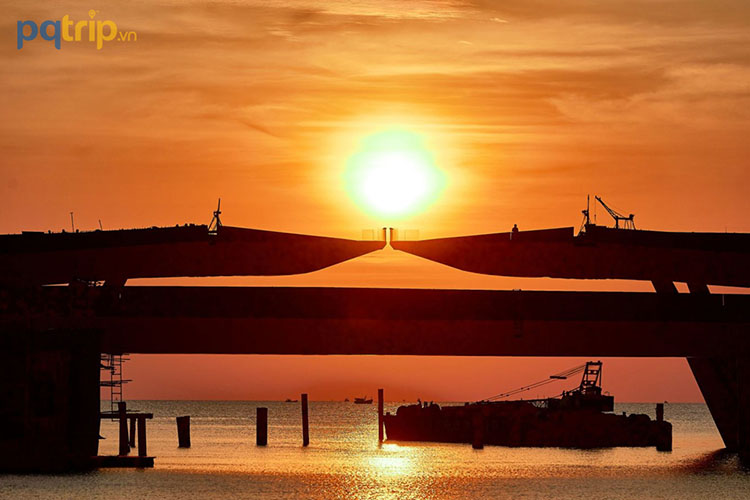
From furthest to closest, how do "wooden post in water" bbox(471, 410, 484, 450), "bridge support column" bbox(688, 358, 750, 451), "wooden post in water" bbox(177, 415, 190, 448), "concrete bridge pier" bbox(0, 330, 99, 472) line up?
"wooden post in water" bbox(471, 410, 484, 450), "wooden post in water" bbox(177, 415, 190, 448), "bridge support column" bbox(688, 358, 750, 451), "concrete bridge pier" bbox(0, 330, 99, 472)

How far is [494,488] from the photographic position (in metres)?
71.2

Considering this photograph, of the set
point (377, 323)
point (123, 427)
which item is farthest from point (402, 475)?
point (123, 427)

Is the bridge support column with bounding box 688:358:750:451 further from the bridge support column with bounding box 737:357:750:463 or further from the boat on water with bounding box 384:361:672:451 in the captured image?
the boat on water with bounding box 384:361:672:451

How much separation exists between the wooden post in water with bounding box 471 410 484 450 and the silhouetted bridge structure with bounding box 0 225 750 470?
33641 millimetres

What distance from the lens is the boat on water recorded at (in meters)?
115

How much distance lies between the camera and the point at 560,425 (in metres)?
116

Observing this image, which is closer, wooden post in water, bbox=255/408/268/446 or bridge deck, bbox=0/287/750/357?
bridge deck, bbox=0/287/750/357

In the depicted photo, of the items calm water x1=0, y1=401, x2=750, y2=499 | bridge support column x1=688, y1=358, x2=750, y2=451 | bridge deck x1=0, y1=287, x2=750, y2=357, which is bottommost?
calm water x1=0, y1=401, x2=750, y2=499

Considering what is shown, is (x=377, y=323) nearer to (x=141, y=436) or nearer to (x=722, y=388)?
(x=141, y=436)

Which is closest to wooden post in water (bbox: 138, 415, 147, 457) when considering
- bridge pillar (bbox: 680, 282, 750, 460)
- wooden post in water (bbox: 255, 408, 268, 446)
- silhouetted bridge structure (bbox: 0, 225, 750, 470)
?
silhouetted bridge structure (bbox: 0, 225, 750, 470)

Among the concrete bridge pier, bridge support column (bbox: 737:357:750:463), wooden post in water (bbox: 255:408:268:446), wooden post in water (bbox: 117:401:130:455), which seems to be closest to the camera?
the concrete bridge pier

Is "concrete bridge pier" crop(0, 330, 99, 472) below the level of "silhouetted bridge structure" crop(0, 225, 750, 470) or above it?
below

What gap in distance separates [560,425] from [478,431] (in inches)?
279

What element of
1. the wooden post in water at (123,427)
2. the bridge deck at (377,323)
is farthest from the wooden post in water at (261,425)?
the bridge deck at (377,323)
